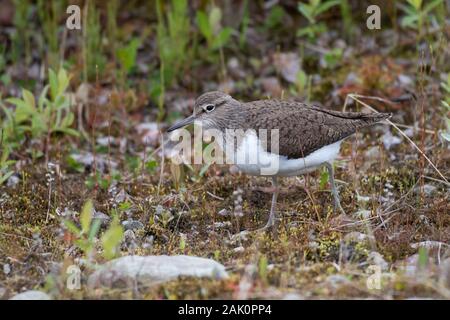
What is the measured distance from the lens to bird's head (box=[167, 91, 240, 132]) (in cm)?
728

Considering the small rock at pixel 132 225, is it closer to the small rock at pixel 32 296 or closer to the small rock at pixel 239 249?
the small rock at pixel 239 249

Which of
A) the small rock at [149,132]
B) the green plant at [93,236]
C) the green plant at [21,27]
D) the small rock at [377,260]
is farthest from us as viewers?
the green plant at [21,27]

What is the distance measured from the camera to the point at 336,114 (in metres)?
7.43

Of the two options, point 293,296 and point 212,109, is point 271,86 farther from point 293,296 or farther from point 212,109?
point 293,296

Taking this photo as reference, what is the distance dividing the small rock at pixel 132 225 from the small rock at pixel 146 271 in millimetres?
1204

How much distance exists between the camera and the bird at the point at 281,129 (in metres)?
6.80

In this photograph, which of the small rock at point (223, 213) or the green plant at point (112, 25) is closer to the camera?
the small rock at point (223, 213)

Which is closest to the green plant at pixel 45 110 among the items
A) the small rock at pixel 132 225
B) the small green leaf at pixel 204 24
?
the small rock at pixel 132 225

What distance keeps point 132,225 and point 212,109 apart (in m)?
1.43

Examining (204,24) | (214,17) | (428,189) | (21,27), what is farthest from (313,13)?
Result: (21,27)

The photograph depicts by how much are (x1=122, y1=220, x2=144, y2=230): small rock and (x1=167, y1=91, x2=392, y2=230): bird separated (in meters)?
1.10

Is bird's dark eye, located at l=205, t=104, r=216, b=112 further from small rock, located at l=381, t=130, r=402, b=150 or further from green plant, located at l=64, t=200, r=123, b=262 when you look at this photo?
small rock, located at l=381, t=130, r=402, b=150
